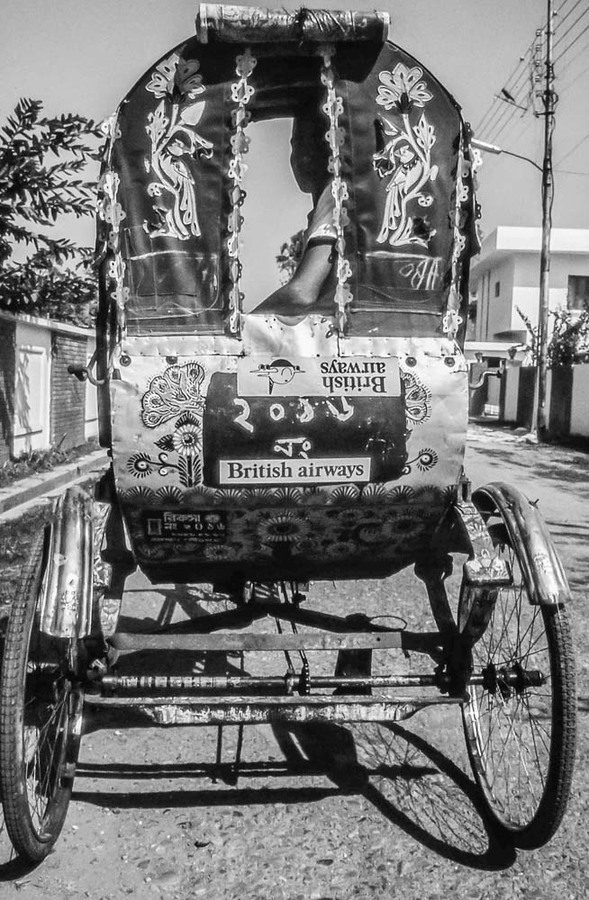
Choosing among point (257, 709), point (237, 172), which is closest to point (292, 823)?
point (257, 709)

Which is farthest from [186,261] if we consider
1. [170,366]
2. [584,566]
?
[584,566]

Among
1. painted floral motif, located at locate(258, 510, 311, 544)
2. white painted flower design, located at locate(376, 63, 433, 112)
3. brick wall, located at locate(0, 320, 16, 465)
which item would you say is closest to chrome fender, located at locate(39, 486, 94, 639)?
painted floral motif, located at locate(258, 510, 311, 544)

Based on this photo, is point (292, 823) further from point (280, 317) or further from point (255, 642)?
point (280, 317)

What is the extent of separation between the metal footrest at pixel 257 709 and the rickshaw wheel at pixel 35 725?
21 centimetres

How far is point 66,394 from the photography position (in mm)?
14562

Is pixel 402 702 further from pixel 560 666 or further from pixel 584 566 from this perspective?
pixel 584 566

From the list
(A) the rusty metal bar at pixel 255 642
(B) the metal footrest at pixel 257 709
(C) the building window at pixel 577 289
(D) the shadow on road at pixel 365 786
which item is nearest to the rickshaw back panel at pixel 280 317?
(A) the rusty metal bar at pixel 255 642

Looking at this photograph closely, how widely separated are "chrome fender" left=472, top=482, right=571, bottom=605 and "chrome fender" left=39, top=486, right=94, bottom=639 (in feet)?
4.58

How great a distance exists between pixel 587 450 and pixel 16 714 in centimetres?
1727

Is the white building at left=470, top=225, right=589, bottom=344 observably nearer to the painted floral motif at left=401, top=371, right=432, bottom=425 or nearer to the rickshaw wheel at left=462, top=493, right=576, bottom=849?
the rickshaw wheel at left=462, top=493, right=576, bottom=849

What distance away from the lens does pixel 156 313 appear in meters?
2.95

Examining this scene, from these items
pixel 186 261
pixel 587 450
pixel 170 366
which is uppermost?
pixel 186 261

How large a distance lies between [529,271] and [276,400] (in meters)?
35.4

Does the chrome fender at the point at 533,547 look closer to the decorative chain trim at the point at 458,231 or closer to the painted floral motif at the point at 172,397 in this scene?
the decorative chain trim at the point at 458,231
